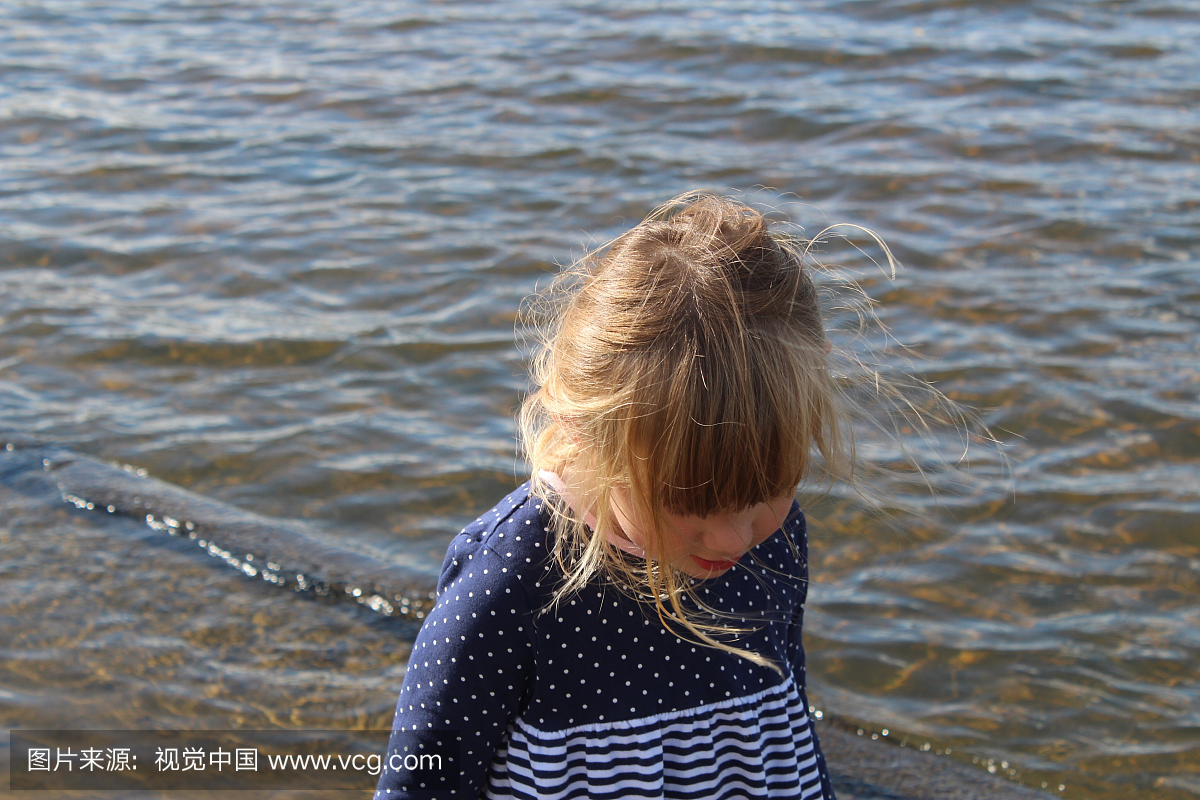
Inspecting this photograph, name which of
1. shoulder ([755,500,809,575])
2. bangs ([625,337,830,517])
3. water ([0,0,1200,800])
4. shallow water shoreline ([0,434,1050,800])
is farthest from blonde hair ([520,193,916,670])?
water ([0,0,1200,800])

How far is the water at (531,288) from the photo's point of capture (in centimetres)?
309

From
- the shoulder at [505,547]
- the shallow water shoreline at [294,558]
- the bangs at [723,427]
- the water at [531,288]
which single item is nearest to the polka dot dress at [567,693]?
the shoulder at [505,547]

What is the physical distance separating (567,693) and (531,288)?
3660 mm

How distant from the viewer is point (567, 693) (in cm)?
158

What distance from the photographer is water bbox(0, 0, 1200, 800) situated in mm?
3092

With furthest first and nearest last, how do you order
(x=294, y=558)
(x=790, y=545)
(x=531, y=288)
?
(x=531, y=288) → (x=294, y=558) → (x=790, y=545)

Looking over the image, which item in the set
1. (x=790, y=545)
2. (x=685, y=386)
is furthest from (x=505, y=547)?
(x=790, y=545)

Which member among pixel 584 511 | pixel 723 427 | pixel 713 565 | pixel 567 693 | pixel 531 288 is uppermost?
pixel 723 427

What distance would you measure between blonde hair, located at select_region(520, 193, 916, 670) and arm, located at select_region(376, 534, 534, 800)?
0.09 meters

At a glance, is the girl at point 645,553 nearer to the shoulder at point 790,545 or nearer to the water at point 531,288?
the shoulder at point 790,545

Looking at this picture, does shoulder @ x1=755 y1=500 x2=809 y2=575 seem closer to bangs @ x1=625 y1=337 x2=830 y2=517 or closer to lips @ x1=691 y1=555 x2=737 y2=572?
lips @ x1=691 y1=555 x2=737 y2=572

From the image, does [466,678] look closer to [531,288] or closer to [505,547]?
[505,547]

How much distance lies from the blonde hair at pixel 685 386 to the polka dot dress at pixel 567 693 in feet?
0.23

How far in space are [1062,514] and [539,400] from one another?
2.58 m
